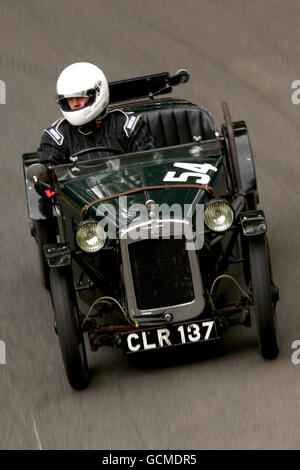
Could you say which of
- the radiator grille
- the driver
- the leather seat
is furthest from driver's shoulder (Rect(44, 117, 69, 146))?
the radiator grille

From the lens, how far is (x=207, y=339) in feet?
24.8

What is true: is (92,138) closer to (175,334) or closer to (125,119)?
(125,119)

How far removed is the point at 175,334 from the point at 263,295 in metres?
0.59

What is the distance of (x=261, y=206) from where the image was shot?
35.4 feet

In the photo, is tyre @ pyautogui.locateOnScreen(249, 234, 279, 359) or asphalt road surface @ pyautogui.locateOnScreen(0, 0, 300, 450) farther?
tyre @ pyautogui.locateOnScreen(249, 234, 279, 359)

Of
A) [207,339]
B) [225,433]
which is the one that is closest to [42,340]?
[207,339]

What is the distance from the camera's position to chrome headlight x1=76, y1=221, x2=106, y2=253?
7730 millimetres

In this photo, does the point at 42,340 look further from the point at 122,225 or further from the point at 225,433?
the point at 225,433

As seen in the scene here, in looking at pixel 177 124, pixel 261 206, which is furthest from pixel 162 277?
pixel 261 206

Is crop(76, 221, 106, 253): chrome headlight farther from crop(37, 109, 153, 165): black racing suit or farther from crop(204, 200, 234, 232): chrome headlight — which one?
crop(37, 109, 153, 165): black racing suit

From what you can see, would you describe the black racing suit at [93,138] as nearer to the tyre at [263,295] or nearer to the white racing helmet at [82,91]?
the white racing helmet at [82,91]
